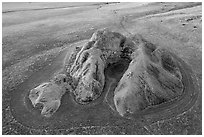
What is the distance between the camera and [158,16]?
42156 millimetres

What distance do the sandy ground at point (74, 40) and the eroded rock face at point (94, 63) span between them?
2.05m

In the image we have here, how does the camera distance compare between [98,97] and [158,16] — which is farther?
[158,16]

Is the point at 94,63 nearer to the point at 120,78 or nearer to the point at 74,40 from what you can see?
the point at 120,78

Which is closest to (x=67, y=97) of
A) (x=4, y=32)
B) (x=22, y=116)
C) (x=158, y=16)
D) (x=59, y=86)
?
(x=59, y=86)

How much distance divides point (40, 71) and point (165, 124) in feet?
43.5

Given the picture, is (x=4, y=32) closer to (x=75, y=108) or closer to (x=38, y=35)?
(x=38, y=35)

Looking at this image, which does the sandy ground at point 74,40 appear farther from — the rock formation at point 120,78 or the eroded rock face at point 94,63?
the eroded rock face at point 94,63

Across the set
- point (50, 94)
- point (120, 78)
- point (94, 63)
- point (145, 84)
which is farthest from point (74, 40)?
point (145, 84)

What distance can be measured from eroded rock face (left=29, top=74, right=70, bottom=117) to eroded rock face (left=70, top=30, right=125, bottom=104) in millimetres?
1201

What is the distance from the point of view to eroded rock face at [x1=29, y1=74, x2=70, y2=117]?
2016cm

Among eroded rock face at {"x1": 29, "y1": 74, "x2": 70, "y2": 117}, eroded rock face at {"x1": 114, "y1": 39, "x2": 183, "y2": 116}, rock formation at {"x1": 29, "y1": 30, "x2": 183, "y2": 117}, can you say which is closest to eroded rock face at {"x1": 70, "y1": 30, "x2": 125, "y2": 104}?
rock formation at {"x1": 29, "y1": 30, "x2": 183, "y2": 117}

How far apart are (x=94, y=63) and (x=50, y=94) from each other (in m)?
4.67

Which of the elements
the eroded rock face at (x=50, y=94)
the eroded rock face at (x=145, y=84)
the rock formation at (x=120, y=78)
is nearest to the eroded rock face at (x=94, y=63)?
the rock formation at (x=120, y=78)

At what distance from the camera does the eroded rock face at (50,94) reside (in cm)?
2016
